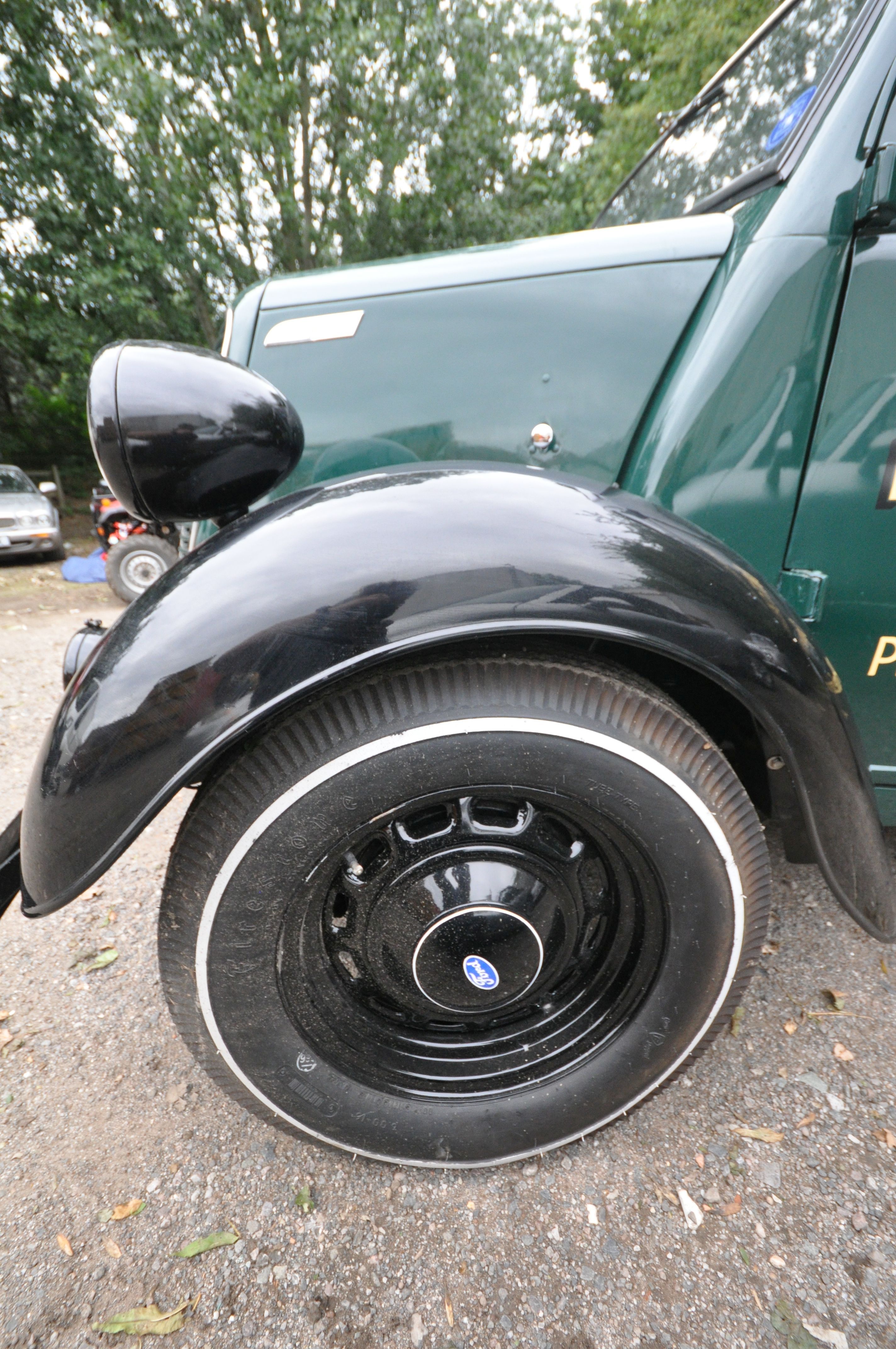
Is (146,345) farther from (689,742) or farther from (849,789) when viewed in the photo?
(849,789)

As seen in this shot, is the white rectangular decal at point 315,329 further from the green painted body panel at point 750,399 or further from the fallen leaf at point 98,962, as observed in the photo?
the fallen leaf at point 98,962

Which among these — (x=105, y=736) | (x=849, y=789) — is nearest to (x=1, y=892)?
(x=105, y=736)

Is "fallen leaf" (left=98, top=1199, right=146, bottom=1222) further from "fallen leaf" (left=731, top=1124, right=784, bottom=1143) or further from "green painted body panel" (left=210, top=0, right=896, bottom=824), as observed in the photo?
"green painted body panel" (left=210, top=0, right=896, bottom=824)

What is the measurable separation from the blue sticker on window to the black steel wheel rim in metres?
1.65

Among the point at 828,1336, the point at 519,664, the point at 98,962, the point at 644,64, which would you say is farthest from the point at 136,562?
the point at 644,64

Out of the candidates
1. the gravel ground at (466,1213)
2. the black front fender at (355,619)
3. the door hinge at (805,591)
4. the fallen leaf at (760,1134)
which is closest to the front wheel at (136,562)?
the gravel ground at (466,1213)

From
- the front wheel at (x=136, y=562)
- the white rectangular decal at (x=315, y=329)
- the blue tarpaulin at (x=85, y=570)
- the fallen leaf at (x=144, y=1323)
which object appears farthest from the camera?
the blue tarpaulin at (x=85, y=570)

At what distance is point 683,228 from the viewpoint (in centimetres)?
160

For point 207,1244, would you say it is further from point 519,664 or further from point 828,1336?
point 519,664

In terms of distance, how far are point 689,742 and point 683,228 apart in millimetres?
1242

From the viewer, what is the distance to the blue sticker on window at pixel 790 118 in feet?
5.12

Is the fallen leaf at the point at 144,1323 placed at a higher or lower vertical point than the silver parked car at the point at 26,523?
higher

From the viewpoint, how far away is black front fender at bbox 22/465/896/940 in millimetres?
1078

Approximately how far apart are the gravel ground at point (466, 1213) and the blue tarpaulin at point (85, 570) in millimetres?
7317
